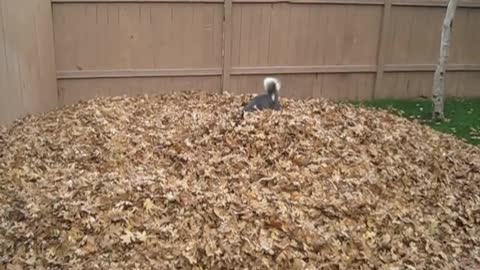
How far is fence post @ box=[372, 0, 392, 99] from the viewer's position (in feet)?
24.1

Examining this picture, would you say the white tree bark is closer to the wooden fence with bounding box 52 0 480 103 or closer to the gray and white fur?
the wooden fence with bounding box 52 0 480 103

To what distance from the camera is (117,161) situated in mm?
4027

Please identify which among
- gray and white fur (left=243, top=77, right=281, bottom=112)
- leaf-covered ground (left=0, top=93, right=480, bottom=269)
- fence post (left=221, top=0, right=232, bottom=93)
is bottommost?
leaf-covered ground (left=0, top=93, right=480, bottom=269)

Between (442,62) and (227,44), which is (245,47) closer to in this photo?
(227,44)

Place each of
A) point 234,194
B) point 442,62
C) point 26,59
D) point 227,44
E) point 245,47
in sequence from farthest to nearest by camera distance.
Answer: point 245,47 < point 227,44 < point 442,62 < point 26,59 < point 234,194

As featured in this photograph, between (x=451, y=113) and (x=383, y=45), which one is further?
(x=383, y=45)

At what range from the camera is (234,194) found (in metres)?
3.49

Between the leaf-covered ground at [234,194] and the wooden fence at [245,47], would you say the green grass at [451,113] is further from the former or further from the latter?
the leaf-covered ground at [234,194]

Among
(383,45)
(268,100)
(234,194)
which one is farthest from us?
(383,45)

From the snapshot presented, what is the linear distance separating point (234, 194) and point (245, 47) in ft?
12.6

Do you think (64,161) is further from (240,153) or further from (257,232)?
(257,232)

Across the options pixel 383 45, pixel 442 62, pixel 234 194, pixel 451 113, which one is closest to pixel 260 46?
pixel 383 45

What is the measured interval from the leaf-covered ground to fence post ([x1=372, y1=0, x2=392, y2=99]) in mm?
2523

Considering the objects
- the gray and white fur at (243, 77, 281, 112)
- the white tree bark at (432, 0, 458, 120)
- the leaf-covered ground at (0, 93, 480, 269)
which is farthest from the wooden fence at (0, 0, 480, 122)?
the gray and white fur at (243, 77, 281, 112)
